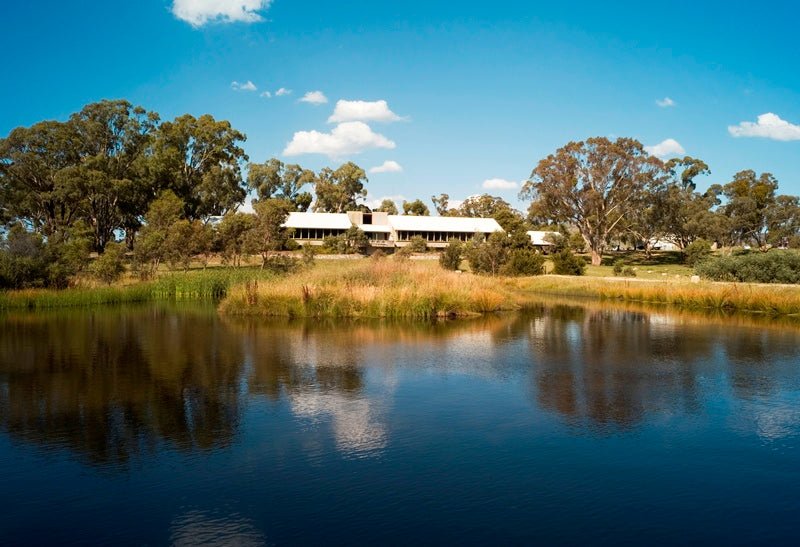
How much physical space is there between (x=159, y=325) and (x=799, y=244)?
67939mm

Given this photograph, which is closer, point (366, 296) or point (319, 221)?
point (366, 296)

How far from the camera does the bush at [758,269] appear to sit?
36.7m

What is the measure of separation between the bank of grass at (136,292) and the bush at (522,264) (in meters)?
19.1

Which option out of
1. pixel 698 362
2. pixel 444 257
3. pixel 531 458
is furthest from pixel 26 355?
pixel 444 257

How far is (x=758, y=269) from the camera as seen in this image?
124 feet

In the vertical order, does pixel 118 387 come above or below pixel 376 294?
below

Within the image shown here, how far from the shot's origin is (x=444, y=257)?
52.5 m

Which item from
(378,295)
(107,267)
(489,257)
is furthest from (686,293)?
(107,267)

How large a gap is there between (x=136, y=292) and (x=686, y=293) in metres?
31.7

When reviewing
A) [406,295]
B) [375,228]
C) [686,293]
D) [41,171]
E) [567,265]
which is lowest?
[686,293]

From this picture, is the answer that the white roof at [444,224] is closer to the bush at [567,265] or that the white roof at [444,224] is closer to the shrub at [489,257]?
the bush at [567,265]

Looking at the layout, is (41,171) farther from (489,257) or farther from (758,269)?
(758,269)

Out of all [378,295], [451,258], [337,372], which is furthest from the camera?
[451,258]

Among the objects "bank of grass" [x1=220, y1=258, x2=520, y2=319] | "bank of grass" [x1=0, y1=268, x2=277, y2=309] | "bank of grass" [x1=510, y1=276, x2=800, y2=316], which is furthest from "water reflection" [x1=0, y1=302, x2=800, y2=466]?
"bank of grass" [x1=0, y1=268, x2=277, y2=309]
